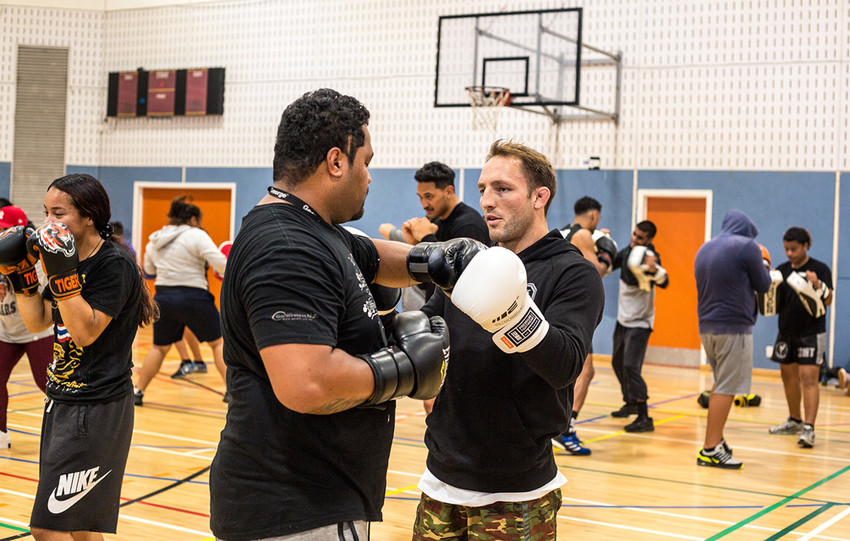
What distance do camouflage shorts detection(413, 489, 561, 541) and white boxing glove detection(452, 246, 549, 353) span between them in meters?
0.59

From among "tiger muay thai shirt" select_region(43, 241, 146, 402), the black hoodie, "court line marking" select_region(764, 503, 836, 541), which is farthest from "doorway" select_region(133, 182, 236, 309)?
the black hoodie

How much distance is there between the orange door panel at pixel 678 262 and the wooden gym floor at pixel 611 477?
2850 mm

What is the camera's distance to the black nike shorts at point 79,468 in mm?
2916

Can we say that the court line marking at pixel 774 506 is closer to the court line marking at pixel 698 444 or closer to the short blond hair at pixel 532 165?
the court line marking at pixel 698 444

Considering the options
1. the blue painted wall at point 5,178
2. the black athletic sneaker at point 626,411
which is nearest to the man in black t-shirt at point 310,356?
the black athletic sneaker at point 626,411

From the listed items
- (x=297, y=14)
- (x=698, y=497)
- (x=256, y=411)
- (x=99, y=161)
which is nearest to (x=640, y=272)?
(x=698, y=497)

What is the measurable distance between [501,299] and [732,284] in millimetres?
4423

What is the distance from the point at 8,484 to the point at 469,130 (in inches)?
349

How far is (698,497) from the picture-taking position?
5.32 m

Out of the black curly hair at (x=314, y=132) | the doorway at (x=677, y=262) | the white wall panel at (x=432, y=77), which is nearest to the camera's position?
the black curly hair at (x=314, y=132)

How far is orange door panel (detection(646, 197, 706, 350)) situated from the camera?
1152 centimetres

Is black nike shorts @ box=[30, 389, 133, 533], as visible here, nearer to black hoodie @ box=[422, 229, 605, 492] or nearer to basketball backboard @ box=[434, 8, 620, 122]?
black hoodie @ box=[422, 229, 605, 492]

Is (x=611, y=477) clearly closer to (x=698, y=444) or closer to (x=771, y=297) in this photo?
(x=698, y=444)

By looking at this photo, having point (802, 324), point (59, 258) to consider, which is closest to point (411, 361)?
point (59, 258)
